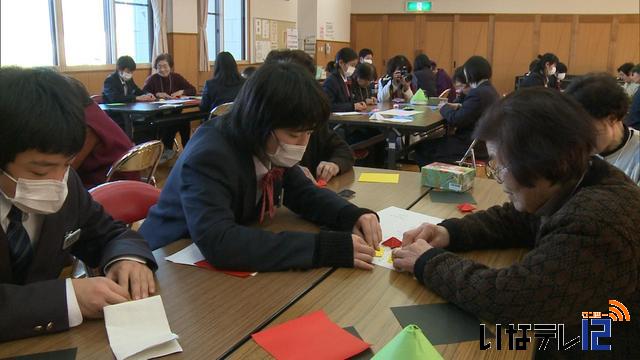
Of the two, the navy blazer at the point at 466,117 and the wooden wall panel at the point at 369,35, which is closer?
the navy blazer at the point at 466,117

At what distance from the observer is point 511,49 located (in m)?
11.6

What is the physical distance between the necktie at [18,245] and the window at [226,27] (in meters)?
7.89

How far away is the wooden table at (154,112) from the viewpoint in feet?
17.7

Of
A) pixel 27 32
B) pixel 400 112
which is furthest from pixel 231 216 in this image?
pixel 27 32

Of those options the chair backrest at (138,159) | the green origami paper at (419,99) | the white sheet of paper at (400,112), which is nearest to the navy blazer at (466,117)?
the white sheet of paper at (400,112)

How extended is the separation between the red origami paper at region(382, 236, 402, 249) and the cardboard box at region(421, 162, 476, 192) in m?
0.62

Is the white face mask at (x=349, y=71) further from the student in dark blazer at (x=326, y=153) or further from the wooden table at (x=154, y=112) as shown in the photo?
the student in dark blazer at (x=326, y=153)

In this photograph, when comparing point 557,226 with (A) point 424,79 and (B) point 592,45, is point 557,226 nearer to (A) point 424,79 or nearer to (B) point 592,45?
(A) point 424,79

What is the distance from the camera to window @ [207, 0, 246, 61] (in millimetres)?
8883

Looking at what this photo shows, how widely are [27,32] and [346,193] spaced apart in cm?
531

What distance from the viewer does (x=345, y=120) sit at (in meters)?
4.59

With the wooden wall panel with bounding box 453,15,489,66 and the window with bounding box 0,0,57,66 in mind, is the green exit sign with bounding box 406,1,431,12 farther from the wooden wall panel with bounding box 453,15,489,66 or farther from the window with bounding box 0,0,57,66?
the window with bounding box 0,0,57,66

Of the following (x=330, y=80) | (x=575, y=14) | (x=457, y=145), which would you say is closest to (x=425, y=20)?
(x=575, y=14)

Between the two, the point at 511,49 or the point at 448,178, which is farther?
the point at 511,49
